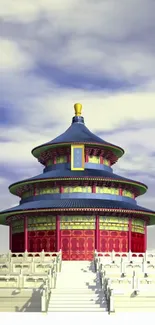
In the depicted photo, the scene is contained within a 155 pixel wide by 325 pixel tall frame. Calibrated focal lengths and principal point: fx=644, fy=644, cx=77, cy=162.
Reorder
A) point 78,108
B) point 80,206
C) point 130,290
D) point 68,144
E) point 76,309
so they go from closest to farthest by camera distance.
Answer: point 76,309
point 130,290
point 80,206
point 68,144
point 78,108

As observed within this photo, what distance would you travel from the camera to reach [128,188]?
72750mm

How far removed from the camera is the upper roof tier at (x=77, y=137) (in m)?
72.3

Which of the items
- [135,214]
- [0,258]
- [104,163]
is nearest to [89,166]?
[104,163]

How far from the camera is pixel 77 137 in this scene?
73250mm

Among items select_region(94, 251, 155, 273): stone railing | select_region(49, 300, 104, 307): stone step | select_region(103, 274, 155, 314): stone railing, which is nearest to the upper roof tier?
select_region(94, 251, 155, 273): stone railing

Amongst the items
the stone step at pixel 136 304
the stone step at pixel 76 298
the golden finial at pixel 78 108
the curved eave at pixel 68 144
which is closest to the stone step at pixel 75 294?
the stone step at pixel 76 298

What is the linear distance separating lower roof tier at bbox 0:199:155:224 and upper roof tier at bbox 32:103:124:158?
732 centimetres

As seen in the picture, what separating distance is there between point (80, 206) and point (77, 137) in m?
10.9

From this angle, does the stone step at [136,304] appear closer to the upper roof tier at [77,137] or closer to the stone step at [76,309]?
the stone step at [76,309]

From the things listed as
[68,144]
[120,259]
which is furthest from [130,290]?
[68,144]

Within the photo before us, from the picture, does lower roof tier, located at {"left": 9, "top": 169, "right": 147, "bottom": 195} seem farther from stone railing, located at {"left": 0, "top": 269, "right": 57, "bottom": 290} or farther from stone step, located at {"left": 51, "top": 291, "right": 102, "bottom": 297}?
stone step, located at {"left": 51, "top": 291, "right": 102, "bottom": 297}

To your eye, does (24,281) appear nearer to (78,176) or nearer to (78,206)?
(78,206)

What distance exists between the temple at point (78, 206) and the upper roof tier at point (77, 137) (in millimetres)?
111

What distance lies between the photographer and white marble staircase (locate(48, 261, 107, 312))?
29938 millimetres
